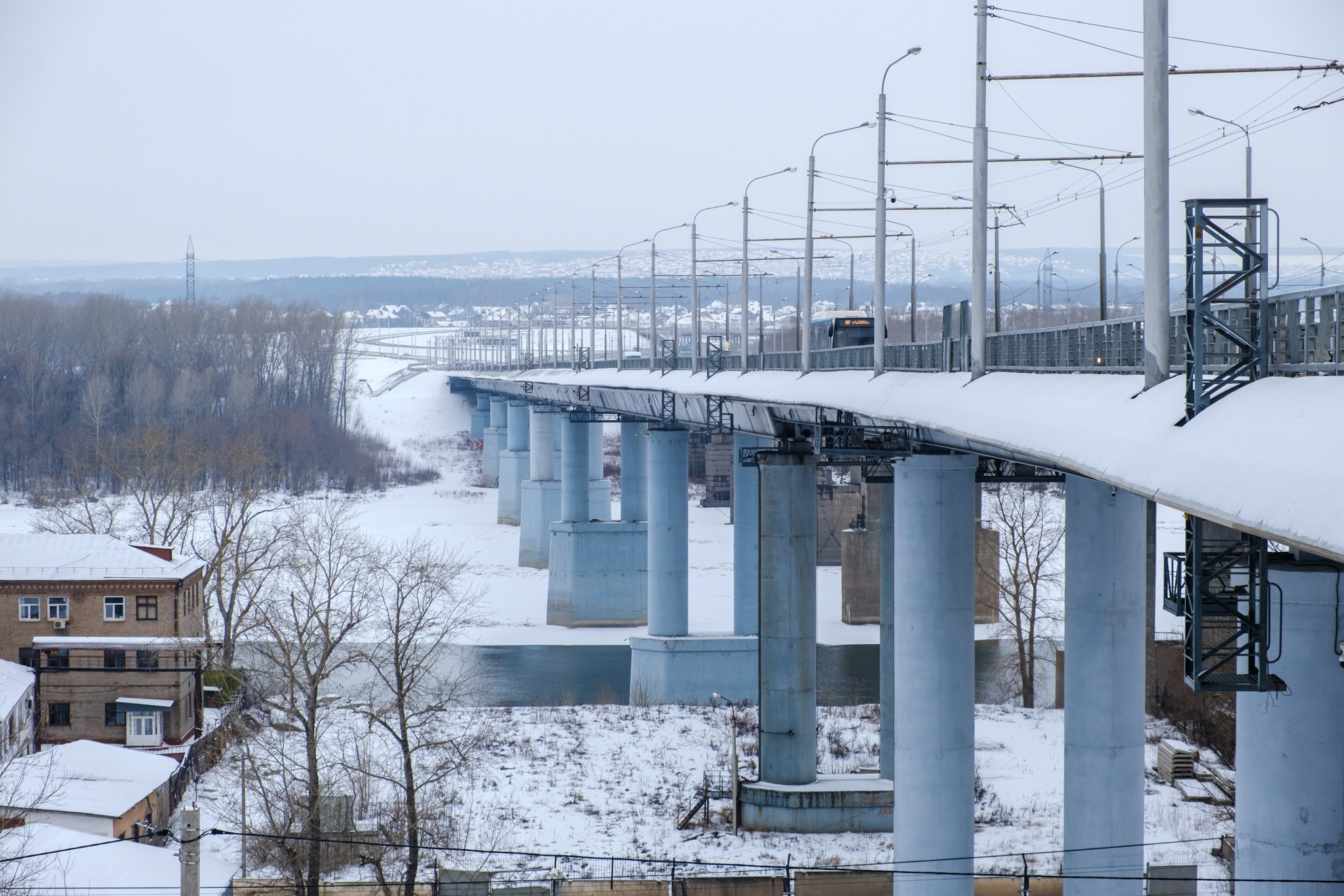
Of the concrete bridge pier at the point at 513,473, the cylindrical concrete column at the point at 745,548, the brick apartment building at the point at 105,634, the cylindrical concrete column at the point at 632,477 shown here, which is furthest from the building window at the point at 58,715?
the concrete bridge pier at the point at 513,473

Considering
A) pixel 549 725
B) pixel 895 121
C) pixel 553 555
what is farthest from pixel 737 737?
pixel 553 555

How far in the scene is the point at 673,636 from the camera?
42.0 m

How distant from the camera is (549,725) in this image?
36.2 meters

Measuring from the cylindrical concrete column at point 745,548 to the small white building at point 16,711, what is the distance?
62.7ft

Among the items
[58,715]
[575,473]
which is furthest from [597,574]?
[58,715]

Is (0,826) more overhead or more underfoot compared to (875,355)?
more underfoot

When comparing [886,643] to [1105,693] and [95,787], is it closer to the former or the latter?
[1105,693]

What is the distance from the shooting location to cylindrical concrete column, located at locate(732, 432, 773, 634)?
42.2m

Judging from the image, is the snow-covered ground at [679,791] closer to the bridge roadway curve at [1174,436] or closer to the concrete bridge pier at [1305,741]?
the bridge roadway curve at [1174,436]

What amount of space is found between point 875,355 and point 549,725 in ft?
55.5

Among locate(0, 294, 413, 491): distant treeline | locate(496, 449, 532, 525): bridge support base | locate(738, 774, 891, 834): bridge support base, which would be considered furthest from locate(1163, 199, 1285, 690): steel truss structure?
locate(496, 449, 532, 525): bridge support base

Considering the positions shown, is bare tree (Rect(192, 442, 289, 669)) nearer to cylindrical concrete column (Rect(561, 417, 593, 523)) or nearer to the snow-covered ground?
the snow-covered ground

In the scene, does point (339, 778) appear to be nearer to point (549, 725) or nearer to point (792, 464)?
point (549, 725)

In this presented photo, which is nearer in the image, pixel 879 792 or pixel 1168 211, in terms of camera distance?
pixel 1168 211
